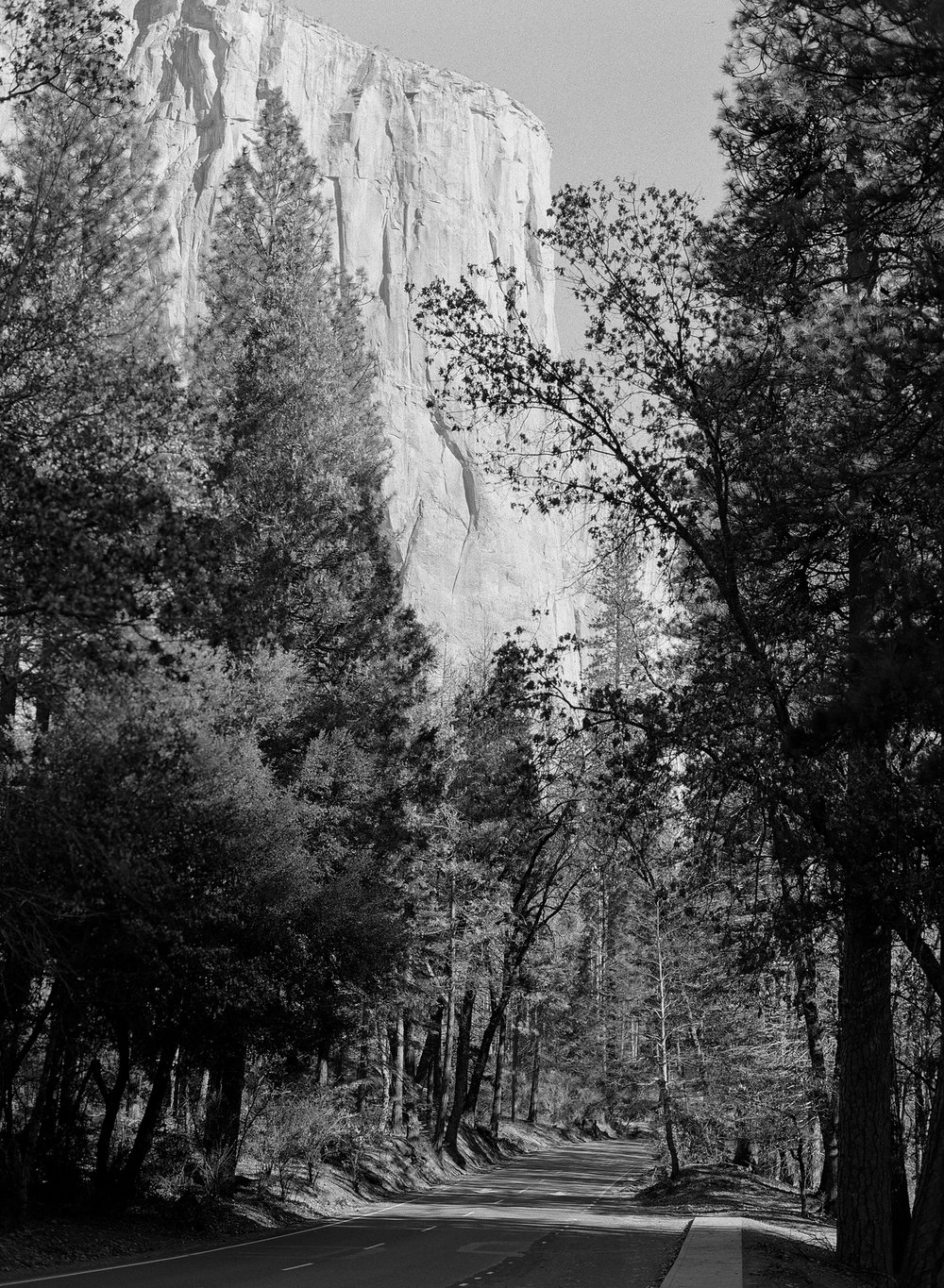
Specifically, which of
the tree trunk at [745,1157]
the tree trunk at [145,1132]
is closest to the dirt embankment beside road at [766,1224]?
the tree trunk at [745,1157]

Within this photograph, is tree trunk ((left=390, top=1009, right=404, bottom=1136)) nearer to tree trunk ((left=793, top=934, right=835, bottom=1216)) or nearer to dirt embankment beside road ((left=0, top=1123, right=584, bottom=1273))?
dirt embankment beside road ((left=0, top=1123, right=584, bottom=1273))

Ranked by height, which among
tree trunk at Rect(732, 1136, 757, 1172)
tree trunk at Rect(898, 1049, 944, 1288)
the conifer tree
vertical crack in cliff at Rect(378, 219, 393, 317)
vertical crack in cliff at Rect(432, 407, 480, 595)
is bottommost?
tree trunk at Rect(732, 1136, 757, 1172)

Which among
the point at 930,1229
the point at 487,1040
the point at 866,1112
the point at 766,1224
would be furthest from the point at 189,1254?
the point at 487,1040

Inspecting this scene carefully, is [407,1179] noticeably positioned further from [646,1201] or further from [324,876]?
[324,876]

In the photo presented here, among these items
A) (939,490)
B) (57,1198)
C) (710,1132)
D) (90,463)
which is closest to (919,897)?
(939,490)

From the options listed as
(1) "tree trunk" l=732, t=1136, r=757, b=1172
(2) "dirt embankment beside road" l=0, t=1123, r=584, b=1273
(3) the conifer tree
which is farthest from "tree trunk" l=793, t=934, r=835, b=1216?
(1) "tree trunk" l=732, t=1136, r=757, b=1172

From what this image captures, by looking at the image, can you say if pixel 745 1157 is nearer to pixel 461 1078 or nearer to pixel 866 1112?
pixel 461 1078

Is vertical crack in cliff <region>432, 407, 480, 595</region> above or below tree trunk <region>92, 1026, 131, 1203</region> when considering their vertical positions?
above
